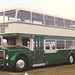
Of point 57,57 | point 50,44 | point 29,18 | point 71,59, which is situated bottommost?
point 71,59

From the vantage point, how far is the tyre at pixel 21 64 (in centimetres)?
1364

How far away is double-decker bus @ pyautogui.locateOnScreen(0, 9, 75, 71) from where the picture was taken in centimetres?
1377

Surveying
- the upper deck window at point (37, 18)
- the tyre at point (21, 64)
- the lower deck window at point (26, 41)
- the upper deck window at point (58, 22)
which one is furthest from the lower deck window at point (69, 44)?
the tyre at point (21, 64)

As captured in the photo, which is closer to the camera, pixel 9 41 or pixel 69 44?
pixel 9 41

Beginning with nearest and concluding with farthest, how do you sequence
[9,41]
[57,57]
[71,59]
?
[9,41] < [57,57] < [71,59]

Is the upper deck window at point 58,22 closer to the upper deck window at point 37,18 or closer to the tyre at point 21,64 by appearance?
the upper deck window at point 37,18

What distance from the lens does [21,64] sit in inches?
548

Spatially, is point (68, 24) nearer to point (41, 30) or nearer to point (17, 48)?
point (41, 30)

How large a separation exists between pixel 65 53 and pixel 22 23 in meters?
5.91

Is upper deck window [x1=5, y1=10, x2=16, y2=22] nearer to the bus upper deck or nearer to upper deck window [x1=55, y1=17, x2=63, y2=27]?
the bus upper deck

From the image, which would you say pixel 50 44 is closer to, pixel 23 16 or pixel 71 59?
pixel 71 59

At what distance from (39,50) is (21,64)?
2.27m

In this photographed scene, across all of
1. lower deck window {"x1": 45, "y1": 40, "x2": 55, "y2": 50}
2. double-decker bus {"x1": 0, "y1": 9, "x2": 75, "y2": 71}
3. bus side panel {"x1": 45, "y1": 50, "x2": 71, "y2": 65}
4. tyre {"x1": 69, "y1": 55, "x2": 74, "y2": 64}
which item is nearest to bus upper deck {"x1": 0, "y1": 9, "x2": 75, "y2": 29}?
double-decker bus {"x1": 0, "y1": 9, "x2": 75, "y2": 71}

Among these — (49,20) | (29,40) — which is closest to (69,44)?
(49,20)
